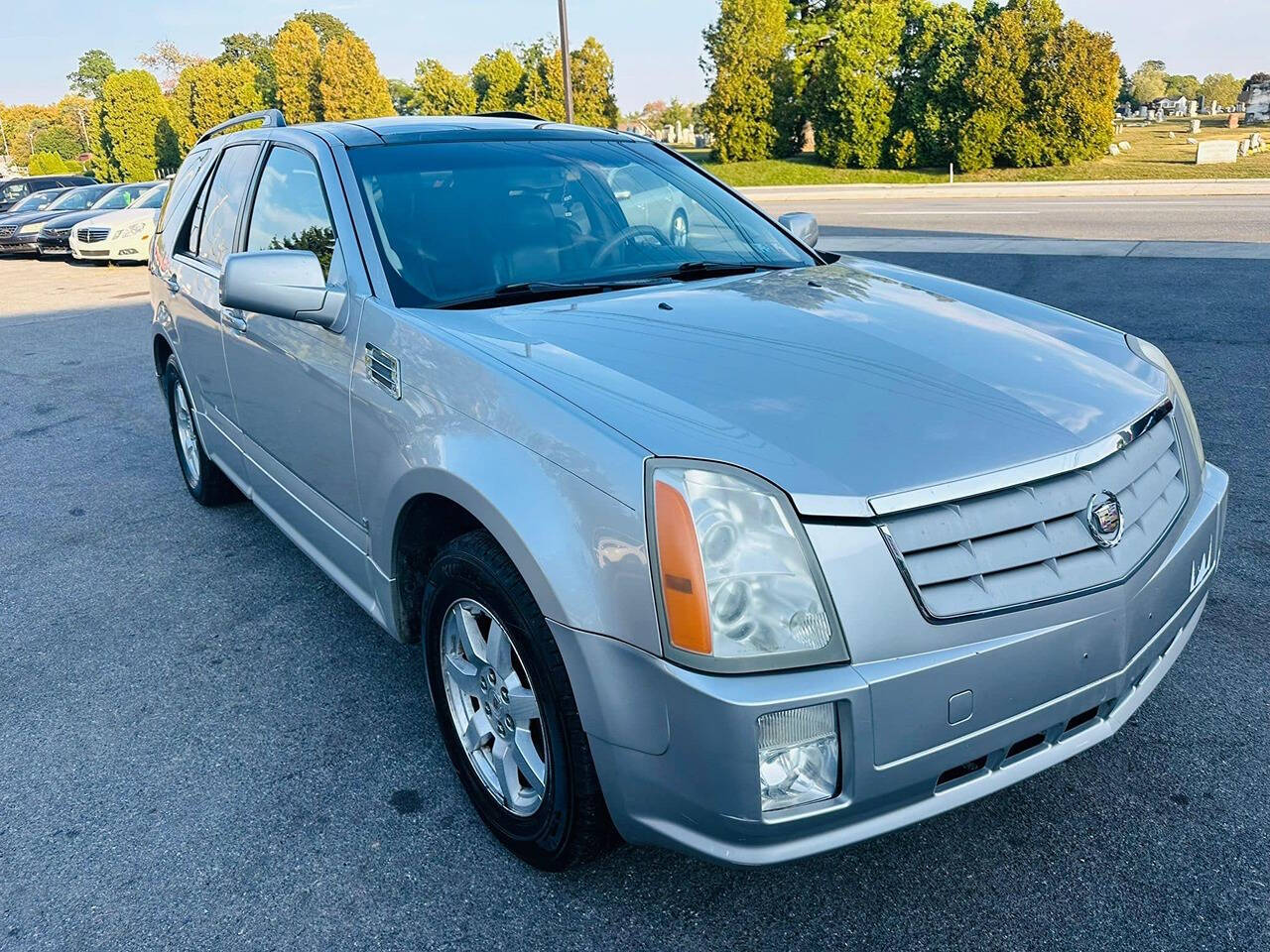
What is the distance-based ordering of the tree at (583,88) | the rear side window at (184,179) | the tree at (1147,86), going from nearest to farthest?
the rear side window at (184,179) → the tree at (583,88) → the tree at (1147,86)

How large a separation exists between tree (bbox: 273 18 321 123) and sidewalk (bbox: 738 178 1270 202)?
3190 centimetres

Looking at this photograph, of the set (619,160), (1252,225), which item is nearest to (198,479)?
(619,160)

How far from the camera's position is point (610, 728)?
81.1 inches

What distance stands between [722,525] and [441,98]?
48.0 metres

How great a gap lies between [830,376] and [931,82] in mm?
30061

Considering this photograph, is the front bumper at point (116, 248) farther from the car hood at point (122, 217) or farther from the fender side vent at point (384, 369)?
the fender side vent at point (384, 369)

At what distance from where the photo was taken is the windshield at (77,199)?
22.6 m

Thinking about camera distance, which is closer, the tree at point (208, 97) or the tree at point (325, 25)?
the tree at point (208, 97)

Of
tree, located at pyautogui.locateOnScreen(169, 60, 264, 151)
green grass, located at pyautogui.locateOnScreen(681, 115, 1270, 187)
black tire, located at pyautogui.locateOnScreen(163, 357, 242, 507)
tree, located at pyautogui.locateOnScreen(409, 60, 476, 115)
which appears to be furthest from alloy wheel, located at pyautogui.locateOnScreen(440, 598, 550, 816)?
tree, located at pyautogui.locateOnScreen(169, 60, 264, 151)

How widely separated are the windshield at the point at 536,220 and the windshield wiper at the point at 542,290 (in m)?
0.02

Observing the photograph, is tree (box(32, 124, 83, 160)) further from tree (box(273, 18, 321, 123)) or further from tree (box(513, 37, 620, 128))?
tree (box(513, 37, 620, 128))

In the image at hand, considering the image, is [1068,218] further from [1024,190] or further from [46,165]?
[46,165]

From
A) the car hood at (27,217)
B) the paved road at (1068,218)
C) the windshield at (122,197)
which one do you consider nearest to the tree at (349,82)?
the car hood at (27,217)

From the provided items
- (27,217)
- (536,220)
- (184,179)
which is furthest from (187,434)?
(27,217)
